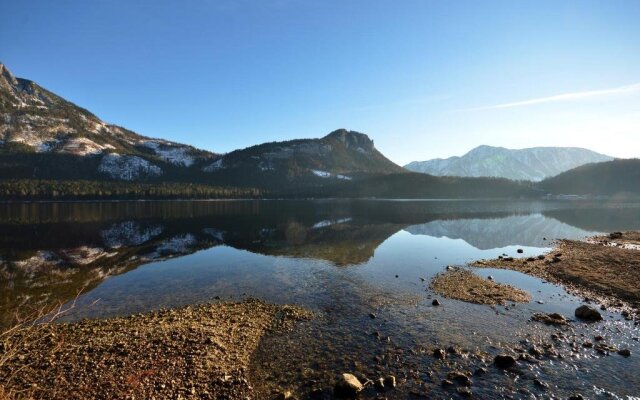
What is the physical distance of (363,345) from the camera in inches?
907

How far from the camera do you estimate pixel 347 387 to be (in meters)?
17.4

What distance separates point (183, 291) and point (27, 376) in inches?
750

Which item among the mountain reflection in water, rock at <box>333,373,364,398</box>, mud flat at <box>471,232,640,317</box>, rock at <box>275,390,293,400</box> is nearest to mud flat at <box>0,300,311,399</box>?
rock at <box>275,390,293,400</box>

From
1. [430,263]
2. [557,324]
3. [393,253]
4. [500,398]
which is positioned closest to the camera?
[500,398]

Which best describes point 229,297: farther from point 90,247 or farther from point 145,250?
point 90,247

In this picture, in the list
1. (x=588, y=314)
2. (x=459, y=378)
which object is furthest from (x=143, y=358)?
(x=588, y=314)

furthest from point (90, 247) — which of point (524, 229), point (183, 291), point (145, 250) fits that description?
point (524, 229)

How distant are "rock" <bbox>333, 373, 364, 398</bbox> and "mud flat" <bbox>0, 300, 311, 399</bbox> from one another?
16.0 ft

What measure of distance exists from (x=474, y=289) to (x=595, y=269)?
21462 mm

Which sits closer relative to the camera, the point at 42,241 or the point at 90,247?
the point at 90,247

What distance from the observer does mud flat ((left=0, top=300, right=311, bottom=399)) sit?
1675 cm

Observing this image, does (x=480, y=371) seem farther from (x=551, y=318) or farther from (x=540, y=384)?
(x=551, y=318)

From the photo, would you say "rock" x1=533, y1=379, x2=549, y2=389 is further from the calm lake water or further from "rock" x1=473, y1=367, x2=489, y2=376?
"rock" x1=473, y1=367, x2=489, y2=376

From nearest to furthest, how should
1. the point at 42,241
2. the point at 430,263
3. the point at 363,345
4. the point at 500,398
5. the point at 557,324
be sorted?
the point at 500,398
the point at 363,345
the point at 557,324
the point at 430,263
the point at 42,241
